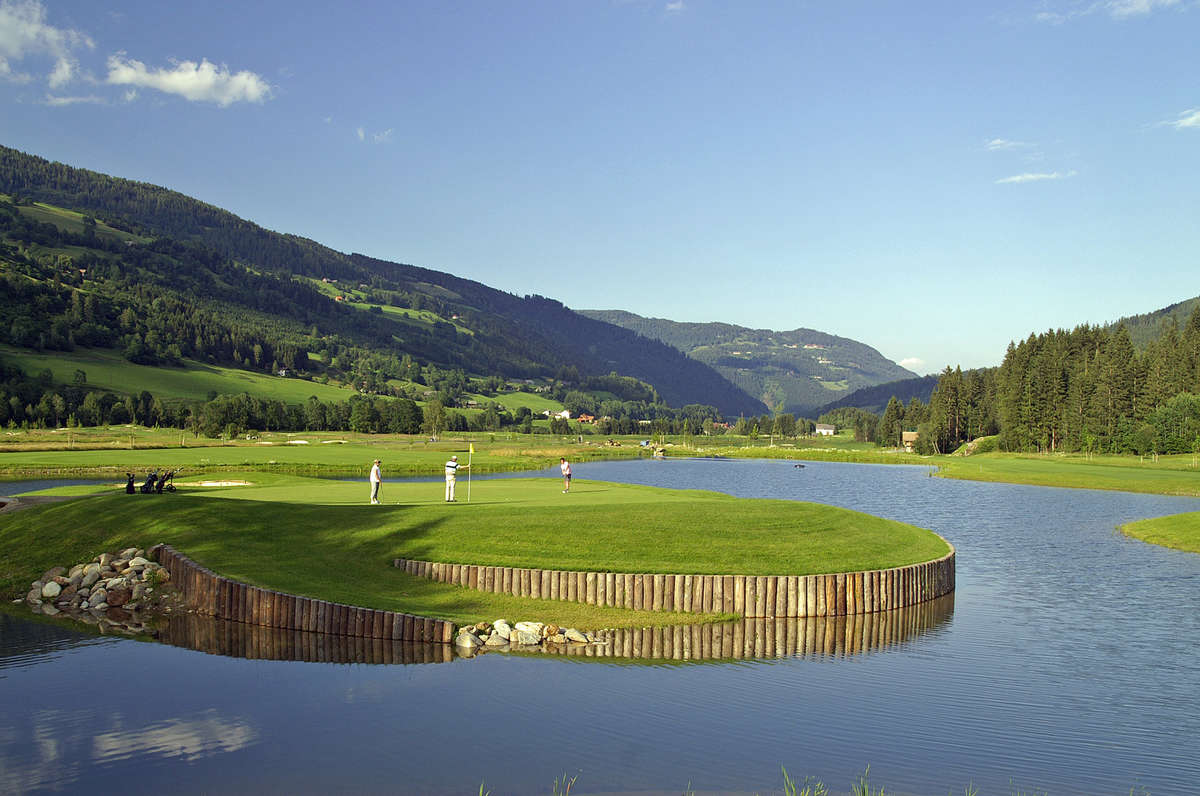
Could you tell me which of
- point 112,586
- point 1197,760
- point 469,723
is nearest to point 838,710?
point 1197,760

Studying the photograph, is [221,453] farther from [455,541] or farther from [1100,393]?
[1100,393]

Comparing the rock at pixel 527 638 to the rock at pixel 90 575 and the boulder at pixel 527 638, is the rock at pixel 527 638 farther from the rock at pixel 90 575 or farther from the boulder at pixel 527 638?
the rock at pixel 90 575

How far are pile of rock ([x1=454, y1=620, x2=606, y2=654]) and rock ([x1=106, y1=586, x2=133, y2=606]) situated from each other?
39.4 feet

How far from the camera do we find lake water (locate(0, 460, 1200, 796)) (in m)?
14.3

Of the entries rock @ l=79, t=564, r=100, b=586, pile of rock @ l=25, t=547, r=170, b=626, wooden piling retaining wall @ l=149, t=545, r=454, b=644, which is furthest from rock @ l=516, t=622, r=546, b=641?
rock @ l=79, t=564, r=100, b=586

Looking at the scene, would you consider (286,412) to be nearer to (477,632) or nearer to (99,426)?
(99,426)

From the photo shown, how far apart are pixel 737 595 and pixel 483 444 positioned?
146 m

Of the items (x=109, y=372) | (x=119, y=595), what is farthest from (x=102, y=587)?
(x=109, y=372)

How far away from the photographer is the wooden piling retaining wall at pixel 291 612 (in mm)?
22250

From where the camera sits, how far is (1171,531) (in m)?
46.3

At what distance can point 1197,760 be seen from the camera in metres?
15.8

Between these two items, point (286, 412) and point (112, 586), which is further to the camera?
point (286, 412)

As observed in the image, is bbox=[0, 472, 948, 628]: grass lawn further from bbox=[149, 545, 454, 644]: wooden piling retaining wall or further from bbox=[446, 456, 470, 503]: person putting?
bbox=[446, 456, 470, 503]: person putting

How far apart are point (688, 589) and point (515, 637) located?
19.0 feet
